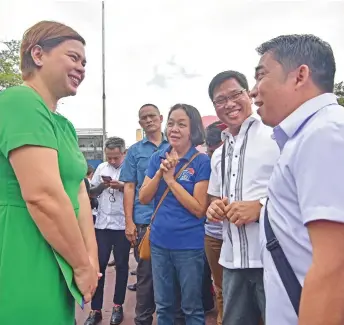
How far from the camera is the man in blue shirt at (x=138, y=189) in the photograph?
338 centimetres

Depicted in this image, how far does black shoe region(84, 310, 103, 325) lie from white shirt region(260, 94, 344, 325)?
283cm

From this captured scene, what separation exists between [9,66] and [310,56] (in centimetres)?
1903

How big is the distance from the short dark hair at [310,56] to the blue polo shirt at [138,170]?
232cm

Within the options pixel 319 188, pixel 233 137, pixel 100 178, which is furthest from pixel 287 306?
pixel 100 178

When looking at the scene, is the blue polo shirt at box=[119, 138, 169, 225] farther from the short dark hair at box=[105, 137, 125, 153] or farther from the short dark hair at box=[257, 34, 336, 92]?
the short dark hair at box=[257, 34, 336, 92]

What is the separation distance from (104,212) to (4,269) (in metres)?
2.60

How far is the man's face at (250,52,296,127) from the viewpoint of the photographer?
1.32m

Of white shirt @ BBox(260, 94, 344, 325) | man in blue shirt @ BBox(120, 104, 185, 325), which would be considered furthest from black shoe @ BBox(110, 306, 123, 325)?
white shirt @ BBox(260, 94, 344, 325)

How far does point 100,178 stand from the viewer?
4.29 meters

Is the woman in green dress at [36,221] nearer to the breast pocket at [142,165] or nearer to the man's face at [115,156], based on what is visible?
the breast pocket at [142,165]

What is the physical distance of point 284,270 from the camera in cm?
122

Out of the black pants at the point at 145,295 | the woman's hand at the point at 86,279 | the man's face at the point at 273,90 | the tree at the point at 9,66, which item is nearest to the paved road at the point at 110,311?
the black pants at the point at 145,295

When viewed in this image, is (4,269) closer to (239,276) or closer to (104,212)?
(239,276)

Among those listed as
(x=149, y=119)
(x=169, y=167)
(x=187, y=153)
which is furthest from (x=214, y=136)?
(x=169, y=167)
